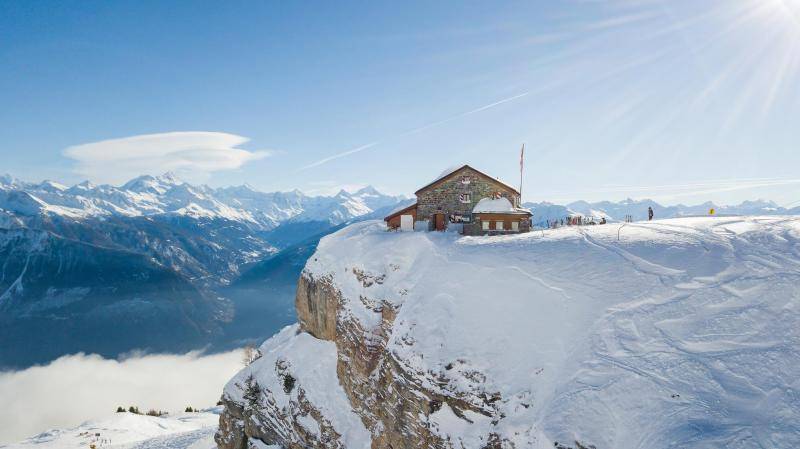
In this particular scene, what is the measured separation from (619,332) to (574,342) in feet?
8.05

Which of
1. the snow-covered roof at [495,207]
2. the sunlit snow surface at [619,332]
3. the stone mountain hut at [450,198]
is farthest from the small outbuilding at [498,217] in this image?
the sunlit snow surface at [619,332]

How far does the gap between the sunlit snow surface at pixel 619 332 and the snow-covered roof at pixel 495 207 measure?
8225 millimetres

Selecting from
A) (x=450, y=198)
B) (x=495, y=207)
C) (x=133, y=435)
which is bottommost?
(x=133, y=435)

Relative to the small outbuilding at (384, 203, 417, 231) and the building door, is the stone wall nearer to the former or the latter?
the building door

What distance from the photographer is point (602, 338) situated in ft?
67.8

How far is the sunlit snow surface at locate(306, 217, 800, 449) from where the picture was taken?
16141mm

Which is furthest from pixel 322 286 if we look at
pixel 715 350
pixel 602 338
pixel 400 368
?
pixel 715 350

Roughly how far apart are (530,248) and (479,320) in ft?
33.3

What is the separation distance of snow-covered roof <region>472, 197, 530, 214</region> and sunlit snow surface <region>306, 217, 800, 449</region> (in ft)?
27.0

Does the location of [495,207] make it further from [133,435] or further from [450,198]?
[133,435]

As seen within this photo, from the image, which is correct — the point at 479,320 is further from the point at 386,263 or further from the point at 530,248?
the point at 386,263

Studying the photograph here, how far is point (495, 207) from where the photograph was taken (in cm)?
4366

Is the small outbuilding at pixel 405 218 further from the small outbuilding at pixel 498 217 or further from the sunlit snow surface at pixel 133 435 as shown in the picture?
the sunlit snow surface at pixel 133 435

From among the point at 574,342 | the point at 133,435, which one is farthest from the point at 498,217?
the point at 133,435
